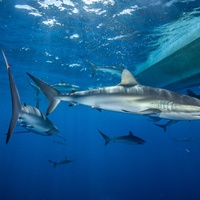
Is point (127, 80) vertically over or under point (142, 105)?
over

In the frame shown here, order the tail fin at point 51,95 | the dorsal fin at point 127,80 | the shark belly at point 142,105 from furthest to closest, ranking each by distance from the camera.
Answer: the tail fin at point 51,95, the dorsal fin at point 127,80, the shark belly at point 142,105

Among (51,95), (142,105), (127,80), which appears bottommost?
(142,105)

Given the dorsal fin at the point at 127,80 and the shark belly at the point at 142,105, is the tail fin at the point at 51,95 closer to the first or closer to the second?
the shark belly at the point at 142,105

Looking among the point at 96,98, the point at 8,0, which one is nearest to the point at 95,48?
the point at 8,0

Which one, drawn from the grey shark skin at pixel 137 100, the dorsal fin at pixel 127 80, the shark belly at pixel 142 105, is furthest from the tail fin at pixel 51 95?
the dorsal fin at pixel 127 80

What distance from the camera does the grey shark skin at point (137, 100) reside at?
3115 mm

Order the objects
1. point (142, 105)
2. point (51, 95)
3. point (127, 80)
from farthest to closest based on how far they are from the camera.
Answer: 1. point (51, 95)
2. point (127, 80)
3. point (142, 105)

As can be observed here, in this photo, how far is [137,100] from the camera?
138 inches

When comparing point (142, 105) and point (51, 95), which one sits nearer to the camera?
point (142, 105)

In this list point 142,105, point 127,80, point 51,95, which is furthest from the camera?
point 51,95

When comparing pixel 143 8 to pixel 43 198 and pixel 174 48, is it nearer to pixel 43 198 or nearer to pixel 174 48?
pixel 174 48

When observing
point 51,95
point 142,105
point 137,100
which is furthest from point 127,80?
point 51,95

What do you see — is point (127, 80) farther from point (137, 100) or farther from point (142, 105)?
point (142, 105)

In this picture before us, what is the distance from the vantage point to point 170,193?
36.8m
